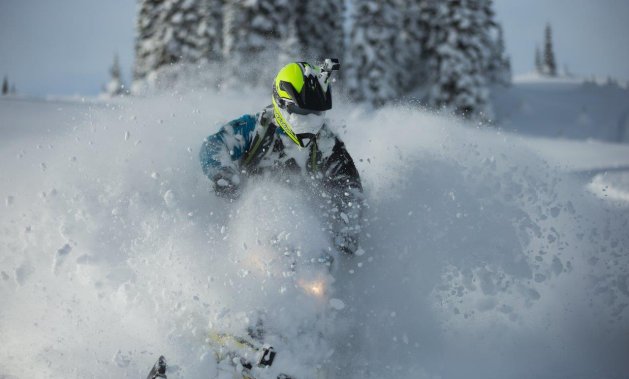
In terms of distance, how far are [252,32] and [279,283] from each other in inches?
946

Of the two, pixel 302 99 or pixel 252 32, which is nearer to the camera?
pixel 302 99

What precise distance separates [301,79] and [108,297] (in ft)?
9.01

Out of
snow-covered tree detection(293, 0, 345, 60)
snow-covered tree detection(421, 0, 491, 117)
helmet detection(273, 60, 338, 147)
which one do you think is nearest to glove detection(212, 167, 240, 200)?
helmet detection(273, 60, 338, 147)

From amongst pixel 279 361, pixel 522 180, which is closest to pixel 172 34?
pixel 522 180

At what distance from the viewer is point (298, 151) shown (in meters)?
5.92

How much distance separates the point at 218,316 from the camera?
4.44 metres

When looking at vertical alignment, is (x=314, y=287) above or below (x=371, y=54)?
above

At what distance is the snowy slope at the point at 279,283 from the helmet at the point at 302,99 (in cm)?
65

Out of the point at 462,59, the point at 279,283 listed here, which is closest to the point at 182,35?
the point at 462,59

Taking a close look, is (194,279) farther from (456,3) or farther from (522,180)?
(456,3)

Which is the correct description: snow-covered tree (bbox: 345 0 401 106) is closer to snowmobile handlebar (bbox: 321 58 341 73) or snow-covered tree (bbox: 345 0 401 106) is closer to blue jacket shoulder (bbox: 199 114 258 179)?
blue jacket shoulder (bbox: 199 114 258 179)

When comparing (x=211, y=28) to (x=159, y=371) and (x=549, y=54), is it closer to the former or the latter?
(x=159, y=371)

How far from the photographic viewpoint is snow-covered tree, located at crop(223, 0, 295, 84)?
26.8 meters

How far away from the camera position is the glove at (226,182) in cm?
530
